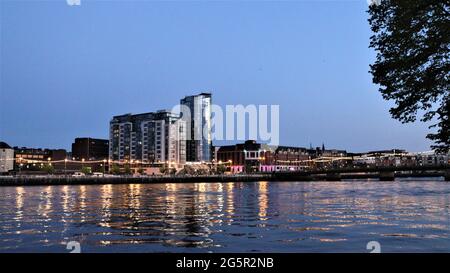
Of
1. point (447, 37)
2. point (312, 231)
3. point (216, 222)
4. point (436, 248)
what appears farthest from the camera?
point (216, 222)

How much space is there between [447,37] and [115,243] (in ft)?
43.4

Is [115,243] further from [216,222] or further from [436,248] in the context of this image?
[436,248]

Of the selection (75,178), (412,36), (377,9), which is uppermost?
(377,9)

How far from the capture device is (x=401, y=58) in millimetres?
16578
